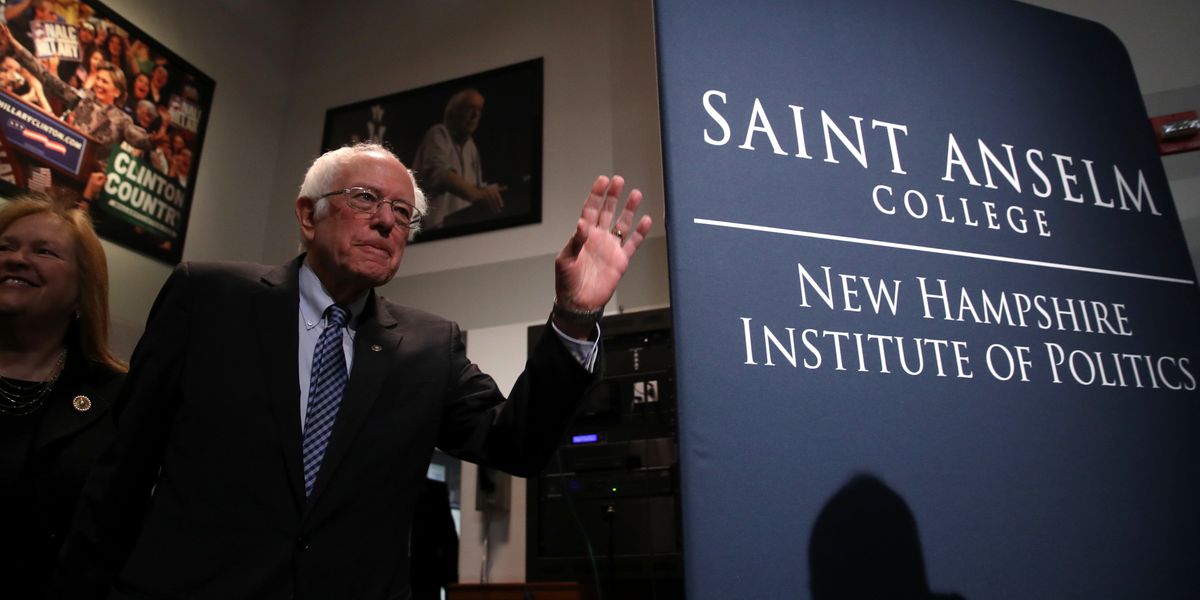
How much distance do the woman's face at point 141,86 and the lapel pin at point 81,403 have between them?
2.52 metres

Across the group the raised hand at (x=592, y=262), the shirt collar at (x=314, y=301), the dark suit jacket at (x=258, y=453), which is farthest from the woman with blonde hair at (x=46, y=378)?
the raised hand at (x=592, y=262)

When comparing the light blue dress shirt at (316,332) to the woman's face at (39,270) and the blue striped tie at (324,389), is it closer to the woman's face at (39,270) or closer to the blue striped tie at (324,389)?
the blue striped tie at (324,389)

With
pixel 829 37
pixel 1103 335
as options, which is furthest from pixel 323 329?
pixel 1103 335

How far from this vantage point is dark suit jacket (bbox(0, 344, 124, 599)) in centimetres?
154

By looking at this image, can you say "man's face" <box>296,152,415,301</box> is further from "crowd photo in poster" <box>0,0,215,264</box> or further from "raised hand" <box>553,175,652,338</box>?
"crowd photo in poster" <box>0,0,215,264</box>

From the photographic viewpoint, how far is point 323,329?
1.34 metres

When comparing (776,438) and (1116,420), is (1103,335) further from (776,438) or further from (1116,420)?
(776,438)

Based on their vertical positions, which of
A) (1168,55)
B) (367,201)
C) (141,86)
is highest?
(141,86)

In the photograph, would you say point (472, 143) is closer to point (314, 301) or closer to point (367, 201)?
point (367, 201)

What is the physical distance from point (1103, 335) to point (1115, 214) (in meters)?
0.25

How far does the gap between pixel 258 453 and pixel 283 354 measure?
166 mm

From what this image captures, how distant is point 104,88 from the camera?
3533 millimetres

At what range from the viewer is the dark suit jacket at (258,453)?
42.8 inches

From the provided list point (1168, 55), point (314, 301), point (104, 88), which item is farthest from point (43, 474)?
point (1168, 55)
